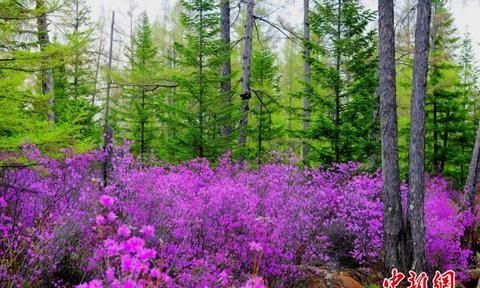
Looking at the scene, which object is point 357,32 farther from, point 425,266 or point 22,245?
point 22,245

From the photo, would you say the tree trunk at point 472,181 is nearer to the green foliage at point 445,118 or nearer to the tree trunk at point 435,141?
the green foliage at point 445,118

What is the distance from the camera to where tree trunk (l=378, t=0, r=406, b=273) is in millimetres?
6438

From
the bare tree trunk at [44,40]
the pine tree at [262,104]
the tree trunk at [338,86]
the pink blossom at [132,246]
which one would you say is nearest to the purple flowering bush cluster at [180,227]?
the pink blossom at [132,246]

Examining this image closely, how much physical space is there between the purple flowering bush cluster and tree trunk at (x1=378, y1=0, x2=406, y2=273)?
1.05 ft

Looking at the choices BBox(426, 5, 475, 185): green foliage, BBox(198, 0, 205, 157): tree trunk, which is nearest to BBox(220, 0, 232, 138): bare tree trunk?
BBox(198, 0, 205, 157): tree trunk

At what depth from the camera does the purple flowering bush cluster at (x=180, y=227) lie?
12.9ft

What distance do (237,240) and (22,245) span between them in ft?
7.78

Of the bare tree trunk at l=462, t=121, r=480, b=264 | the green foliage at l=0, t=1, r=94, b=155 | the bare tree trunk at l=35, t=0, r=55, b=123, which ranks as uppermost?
the bare tree trunk at l=35, t=0, r=55, b=123

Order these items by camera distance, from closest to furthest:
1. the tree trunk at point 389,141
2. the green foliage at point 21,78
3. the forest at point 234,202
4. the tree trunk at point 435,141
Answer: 1. the forest at point 234,202
2. the green foliage at point 21,78
3. the tree trunk at point 389,141
4. the tree trunk at point 435,141

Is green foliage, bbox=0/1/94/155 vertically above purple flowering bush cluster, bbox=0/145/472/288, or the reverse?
green foliage, bbox=0/1/94/155

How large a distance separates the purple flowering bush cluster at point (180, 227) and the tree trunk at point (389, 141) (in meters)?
0.32
